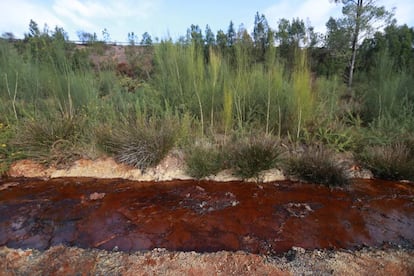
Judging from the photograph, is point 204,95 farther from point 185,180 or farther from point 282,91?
point 185,180

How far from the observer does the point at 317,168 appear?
115 inches

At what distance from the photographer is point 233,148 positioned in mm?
3219

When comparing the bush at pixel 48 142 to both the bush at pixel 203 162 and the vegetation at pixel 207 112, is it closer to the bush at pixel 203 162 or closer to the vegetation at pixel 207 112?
the vegetation at pixel 207 112

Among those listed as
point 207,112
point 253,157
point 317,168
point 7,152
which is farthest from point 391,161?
point 7,152

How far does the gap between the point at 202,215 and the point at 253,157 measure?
116cm

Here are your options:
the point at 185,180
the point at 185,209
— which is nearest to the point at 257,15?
the point at 185,180

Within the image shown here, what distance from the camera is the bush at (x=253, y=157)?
3064 mm

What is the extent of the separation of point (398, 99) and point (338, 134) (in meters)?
2.65

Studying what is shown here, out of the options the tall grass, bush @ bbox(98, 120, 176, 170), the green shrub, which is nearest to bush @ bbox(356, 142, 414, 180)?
the tall grass

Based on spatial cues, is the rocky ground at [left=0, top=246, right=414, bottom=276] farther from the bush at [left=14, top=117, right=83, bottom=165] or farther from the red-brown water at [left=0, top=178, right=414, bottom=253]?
the bush at [left=14, top=117, right=83, bottom=165]

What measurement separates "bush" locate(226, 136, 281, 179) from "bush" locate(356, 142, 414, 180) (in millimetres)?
1294

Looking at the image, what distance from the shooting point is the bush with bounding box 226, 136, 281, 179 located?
121 inches

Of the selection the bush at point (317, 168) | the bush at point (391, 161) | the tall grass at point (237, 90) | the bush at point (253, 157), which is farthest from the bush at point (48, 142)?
the bush at point (391, 161)

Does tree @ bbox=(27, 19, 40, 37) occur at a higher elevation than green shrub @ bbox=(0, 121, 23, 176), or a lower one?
higher
